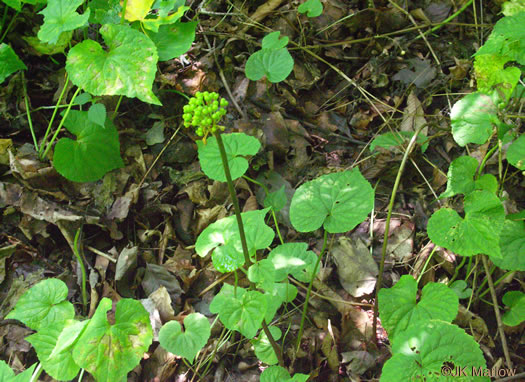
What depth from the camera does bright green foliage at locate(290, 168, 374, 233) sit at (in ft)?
4.62

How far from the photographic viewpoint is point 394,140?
1.94 metres

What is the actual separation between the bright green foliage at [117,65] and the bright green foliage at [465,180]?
4.08 feet

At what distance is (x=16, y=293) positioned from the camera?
1.96 metres

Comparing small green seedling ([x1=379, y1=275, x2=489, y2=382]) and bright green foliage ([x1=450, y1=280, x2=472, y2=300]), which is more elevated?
small green seedling ([x1=379, y1=275, x2=489, y2=382])

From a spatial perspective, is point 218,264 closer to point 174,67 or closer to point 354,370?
point 354,370

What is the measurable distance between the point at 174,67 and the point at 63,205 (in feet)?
3.36

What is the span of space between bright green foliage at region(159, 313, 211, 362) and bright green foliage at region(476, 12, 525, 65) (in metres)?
1.56

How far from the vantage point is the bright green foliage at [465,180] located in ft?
5.43

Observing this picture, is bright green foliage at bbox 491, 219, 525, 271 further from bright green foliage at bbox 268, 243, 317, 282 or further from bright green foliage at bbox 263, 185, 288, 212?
bright green foliage at bbox 263, 185, 288, 212

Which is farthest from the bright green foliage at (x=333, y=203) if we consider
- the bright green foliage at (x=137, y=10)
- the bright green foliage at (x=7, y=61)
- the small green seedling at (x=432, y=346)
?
the bright green foliage at (x=7, y=61)

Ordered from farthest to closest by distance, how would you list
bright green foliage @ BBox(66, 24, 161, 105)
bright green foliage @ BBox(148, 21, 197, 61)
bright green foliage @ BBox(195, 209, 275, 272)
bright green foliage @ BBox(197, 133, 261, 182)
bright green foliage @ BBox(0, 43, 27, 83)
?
bright green foliage @ BBox(148, 21, 197, 61), bright green foliage @ BBox(0, 43, 27, 83), bright green foliage @ BBox(197, 133, 261, 182), bright green foliage @ BBox(66, 24, 161, 105), bright green foliage @ BBox(195, 209, 275, 272)

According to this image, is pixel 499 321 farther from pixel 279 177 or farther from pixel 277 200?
pixel 279 177

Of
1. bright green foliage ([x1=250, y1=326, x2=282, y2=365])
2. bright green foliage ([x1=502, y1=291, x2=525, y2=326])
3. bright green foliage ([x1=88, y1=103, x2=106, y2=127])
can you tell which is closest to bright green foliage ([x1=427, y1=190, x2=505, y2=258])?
bright green foliage ([x1=502, y1=291, x2=525, y2=326])

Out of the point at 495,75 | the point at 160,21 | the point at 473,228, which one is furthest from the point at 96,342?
the point at 495,75
